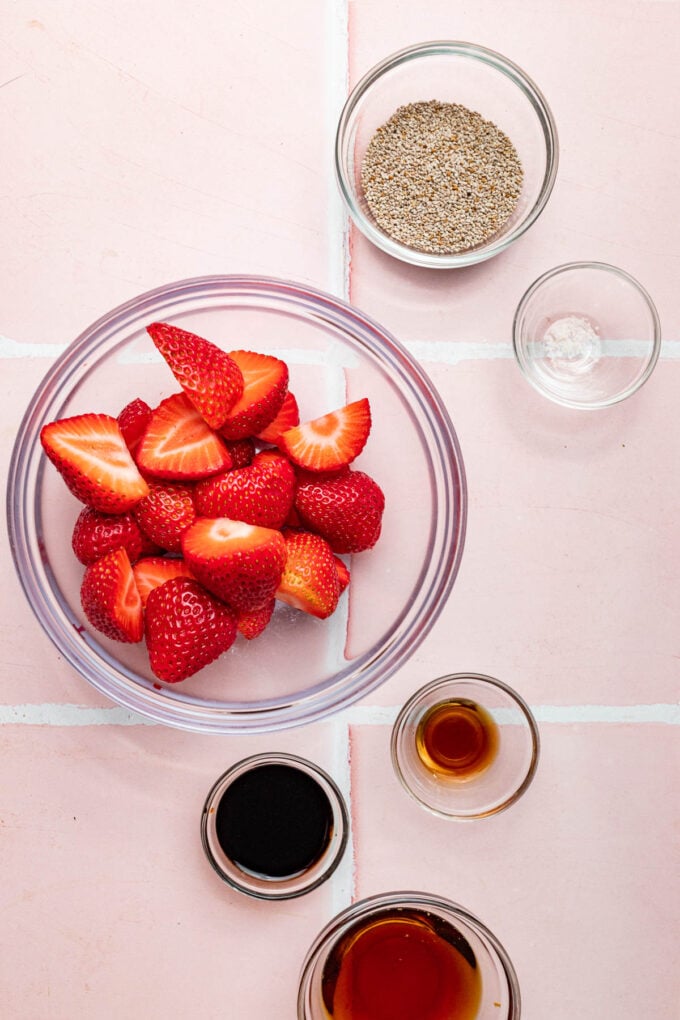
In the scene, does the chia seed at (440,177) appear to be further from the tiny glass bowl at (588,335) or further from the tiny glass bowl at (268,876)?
the tiny glass bowl at (268,876)

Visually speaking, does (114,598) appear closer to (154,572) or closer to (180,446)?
(154,572)

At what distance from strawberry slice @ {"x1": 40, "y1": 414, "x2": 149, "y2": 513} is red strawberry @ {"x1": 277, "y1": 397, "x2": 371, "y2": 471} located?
154 mm

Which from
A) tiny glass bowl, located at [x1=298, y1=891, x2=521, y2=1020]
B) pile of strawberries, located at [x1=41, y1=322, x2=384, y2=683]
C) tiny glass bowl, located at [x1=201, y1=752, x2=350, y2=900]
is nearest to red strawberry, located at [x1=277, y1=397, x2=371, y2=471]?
pile of strawberries, located at [x1=41, y1=322, x2=384, y2=683]

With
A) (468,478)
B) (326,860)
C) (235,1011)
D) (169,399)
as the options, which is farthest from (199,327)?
(235,1011)

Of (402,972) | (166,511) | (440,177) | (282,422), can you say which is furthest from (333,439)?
(402,972)

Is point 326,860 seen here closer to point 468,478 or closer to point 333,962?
point 333,962

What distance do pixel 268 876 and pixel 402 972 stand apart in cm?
17

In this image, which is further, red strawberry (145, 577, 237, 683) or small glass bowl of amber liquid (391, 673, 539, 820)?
small glass bowl of amber liquid (391, 673, 539, 820)

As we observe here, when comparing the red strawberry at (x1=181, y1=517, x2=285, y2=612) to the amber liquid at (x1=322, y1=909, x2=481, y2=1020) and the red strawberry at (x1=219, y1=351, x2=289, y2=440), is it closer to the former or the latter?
the red strawberry at (x1=219, y1=351, x2=289, y2=440)

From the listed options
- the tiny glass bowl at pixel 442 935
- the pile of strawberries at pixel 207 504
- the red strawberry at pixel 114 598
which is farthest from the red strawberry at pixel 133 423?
the tiny glass bowl at pixel 442 935

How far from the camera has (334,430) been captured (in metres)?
0.93

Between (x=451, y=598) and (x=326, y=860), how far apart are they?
12.1 inches

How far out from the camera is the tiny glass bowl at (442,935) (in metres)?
0.94

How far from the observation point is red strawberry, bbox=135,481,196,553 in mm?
921
